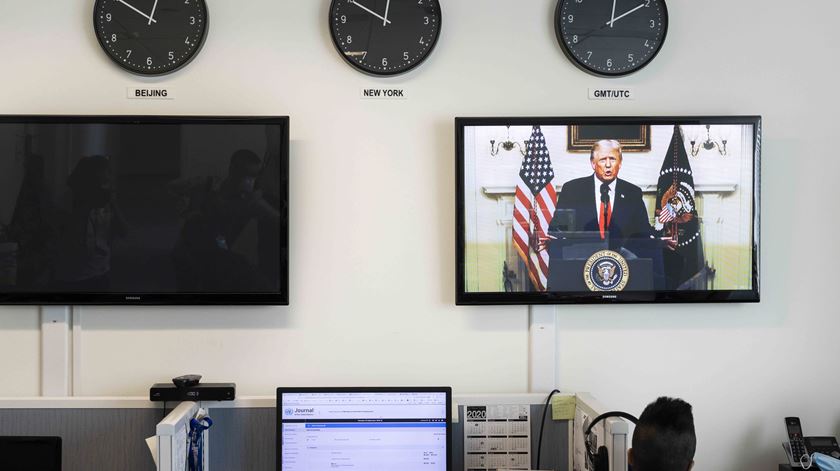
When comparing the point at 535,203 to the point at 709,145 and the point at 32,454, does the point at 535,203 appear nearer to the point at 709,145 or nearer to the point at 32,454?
the point at 709,145

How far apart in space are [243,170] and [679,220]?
1467 millimetres

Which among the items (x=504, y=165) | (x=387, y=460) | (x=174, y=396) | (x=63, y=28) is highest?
(x=63, y=28)

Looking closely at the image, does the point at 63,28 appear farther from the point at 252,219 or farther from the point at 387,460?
the point at 387,460

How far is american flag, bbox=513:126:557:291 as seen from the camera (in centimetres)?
215

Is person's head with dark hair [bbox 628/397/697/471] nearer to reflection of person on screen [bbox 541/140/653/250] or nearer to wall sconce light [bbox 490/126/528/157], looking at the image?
reflection of person on screen [bbox 541/140/653/250]

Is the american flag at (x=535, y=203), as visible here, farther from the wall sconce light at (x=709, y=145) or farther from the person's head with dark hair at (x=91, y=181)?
the person's head with dark hair at (x=91, y=181)

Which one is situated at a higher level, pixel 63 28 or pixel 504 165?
pixel 63 28

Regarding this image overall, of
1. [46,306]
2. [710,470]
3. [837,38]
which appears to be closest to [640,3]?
[837,38]

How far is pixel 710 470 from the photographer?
2.25 meters

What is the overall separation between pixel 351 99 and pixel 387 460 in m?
1.18

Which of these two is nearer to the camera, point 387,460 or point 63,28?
point 387,460

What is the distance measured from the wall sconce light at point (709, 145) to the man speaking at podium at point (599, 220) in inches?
9.1

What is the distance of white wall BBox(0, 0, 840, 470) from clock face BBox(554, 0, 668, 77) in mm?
63

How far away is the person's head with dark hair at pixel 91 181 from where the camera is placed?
82.7 inches
